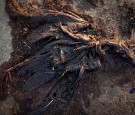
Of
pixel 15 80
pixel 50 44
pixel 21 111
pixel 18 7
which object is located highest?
pixel 18 7

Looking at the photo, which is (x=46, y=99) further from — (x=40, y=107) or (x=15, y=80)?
(x=15, y=80)

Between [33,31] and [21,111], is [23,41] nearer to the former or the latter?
[33,31]

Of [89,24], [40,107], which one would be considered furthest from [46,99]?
[89,24]

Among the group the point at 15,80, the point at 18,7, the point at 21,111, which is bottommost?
the point at 21,111

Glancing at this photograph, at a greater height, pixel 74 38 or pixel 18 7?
pixel 18 7

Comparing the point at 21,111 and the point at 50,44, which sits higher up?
the point at 50,44

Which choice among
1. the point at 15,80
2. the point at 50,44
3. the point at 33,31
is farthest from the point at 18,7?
the point at 15,80

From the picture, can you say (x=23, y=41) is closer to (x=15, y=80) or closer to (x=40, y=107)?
(x=15, y=80)
